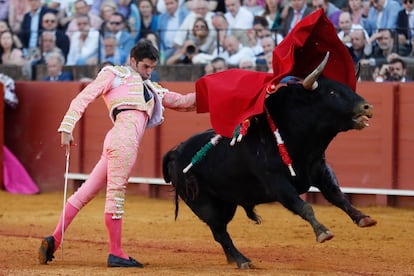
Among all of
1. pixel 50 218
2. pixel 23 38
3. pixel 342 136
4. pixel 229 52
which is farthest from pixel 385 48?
pixel 23 38

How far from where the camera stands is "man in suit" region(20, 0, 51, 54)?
558 inches

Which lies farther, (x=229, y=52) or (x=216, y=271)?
(x=229, y=52)

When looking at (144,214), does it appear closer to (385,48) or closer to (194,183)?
(385,48)

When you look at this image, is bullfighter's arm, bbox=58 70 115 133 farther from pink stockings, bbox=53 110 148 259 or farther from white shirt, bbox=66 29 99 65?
white shirt, bbox=66 29 99 65

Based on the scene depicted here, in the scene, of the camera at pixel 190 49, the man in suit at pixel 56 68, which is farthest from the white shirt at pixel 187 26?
the man in suit at pixel 56 68

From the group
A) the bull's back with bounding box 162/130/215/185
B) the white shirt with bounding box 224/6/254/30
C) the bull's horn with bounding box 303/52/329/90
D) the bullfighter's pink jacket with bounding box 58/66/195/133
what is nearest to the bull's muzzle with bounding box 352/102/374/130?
the bull's horn with bounding box 303/52/329/90

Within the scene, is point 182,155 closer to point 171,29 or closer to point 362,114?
point 362,114

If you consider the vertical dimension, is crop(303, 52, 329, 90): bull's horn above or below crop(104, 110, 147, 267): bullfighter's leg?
above

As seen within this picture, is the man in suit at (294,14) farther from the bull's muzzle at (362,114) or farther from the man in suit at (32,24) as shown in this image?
the bull's muzzle at (362,114)

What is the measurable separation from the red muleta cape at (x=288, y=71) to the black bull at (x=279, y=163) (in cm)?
11

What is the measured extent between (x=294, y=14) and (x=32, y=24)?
166 inches

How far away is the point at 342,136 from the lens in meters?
10.7

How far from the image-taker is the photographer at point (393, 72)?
10664mm

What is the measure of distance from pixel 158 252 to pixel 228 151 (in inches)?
A: 56.5
